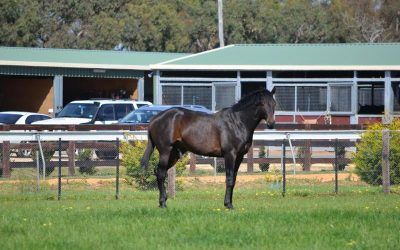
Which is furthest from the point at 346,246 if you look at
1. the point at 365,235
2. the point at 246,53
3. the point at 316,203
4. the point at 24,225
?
the point at 246,53

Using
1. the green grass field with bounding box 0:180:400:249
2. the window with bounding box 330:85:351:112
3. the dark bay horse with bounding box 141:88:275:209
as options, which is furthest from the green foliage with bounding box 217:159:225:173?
the window with bounding box 330:85:351:112

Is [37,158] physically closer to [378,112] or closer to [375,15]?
[378,112]

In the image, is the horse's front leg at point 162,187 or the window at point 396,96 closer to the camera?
the horse's front leg at point 162,187

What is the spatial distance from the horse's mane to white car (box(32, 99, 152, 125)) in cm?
1863

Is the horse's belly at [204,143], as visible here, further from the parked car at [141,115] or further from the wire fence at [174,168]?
the parked car at [141,115]

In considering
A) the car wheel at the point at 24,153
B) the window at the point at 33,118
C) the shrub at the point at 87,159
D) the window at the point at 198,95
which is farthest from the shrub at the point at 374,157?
the window at the point at 198,95

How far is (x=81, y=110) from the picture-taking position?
3891cm

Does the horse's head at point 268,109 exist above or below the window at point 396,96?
below

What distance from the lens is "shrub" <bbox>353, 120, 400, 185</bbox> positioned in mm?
24469

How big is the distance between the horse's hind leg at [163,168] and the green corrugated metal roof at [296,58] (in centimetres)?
2590

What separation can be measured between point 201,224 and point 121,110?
23.9 meters

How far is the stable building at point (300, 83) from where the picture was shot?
43.8 metres

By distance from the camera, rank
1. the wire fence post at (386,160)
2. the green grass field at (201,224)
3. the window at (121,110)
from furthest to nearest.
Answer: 1. the window at (121,110)
2. the wire fence post at (386,160)
3. the green grass field at (201,224)

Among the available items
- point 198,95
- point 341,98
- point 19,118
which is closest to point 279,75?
point 341,98
